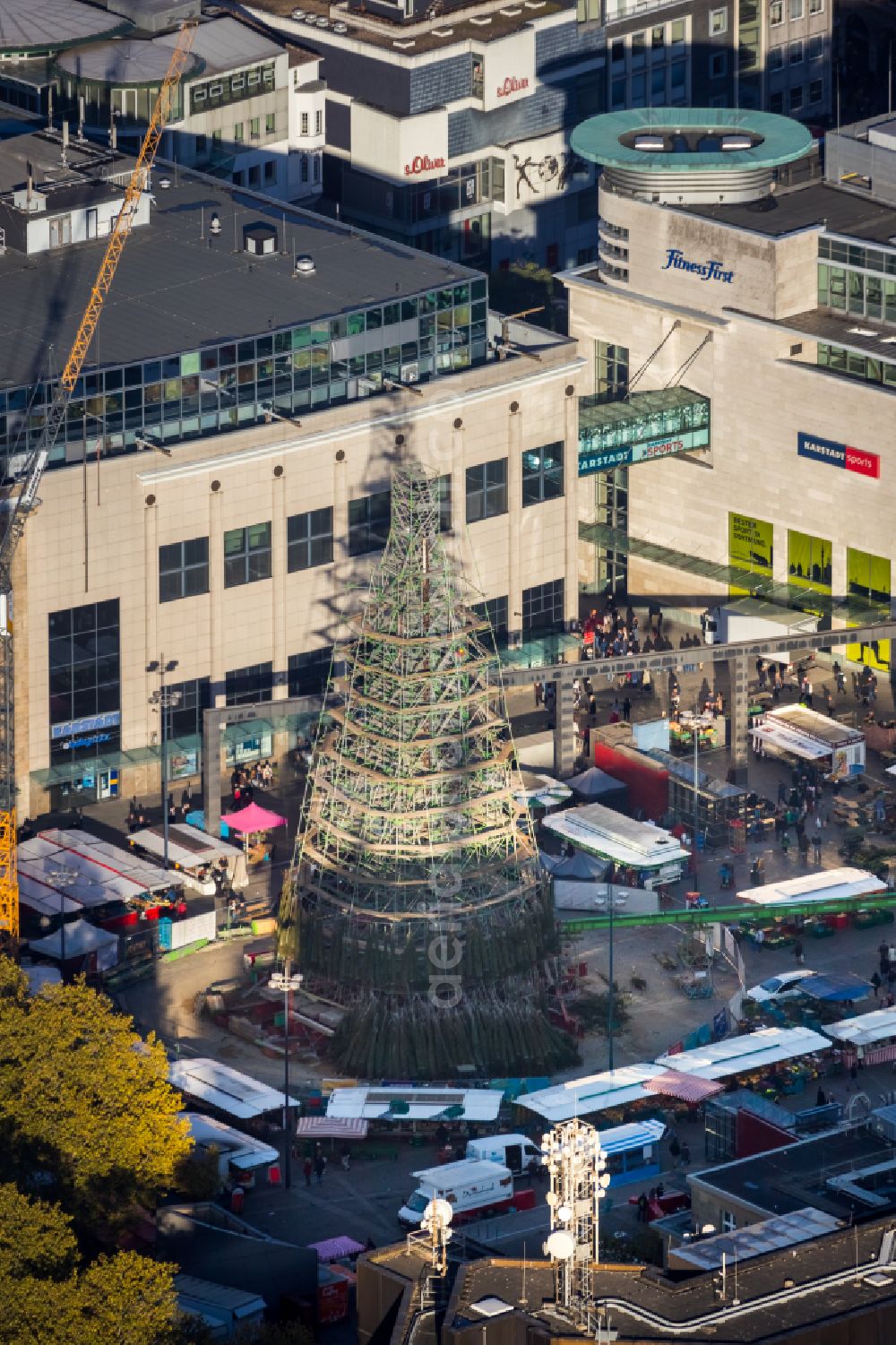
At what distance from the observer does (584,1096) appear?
19788 cm

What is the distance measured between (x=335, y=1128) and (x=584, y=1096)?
11542mm

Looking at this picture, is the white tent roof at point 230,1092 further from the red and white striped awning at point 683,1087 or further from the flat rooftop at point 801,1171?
the flat rooftop at point 801,1171

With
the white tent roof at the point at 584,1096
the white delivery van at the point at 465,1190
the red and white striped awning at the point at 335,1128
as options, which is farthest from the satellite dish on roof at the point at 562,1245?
the red and white striped awning at the point at 335,1128

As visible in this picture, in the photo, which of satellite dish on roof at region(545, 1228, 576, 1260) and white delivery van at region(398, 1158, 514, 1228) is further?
white delivery van at region(398, 1158, 514, 1228)

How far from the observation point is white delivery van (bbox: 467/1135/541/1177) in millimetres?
194125

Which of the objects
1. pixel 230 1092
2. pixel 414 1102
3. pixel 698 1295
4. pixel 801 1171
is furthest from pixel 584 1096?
pixel 698 1295

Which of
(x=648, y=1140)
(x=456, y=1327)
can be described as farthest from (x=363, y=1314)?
(x=648, y=1140)

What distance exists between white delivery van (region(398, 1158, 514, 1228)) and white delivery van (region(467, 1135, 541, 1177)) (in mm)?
1574

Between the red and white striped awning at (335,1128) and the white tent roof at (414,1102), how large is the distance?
26 cm

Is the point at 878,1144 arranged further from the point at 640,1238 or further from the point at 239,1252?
the point at 239,1252

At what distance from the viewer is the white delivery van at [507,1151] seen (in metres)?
194

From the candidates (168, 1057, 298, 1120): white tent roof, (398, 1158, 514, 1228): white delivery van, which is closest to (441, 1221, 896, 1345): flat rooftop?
(398, 1158, 514, 1228): white delivery van

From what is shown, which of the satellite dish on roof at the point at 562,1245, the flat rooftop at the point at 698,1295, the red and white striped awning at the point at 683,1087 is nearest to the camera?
the satellite dish on roof at the point at 562,1245

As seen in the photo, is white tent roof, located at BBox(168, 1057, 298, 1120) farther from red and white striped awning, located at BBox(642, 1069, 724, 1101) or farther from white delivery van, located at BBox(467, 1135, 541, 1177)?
red and white striped awning, located at BBox(642, 1069, 724, 1101)
